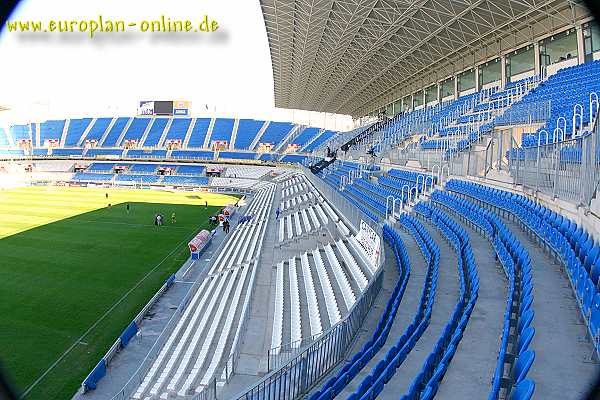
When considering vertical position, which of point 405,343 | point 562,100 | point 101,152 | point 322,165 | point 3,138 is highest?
point 3,138

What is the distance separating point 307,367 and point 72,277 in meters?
12.5

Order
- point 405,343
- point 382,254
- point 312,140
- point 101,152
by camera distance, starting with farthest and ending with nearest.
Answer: point 101,152
point 312,140
point 382,254
point 405,343

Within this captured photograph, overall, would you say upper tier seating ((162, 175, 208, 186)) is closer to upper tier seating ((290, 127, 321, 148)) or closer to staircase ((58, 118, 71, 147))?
upper tier seating ((290, 127, 321, 148))

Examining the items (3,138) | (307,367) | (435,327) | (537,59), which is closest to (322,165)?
(537,59)

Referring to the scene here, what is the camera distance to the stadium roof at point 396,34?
2048cm

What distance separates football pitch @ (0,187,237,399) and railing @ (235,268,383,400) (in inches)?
89.1

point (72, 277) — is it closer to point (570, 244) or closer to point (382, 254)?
point (382, 254)

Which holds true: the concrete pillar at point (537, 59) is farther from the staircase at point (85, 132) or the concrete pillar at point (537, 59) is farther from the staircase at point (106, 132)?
the staircase at point (85, 132)

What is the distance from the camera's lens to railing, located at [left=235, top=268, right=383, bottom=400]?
479cm

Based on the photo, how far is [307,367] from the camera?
5.07m

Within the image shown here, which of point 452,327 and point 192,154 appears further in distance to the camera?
point 192,154

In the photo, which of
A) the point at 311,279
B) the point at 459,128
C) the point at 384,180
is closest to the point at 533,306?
the point at 311,279

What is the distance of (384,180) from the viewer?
20234 mm

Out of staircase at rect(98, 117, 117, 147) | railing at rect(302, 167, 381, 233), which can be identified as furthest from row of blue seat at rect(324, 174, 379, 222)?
staircase at rect(98, 117, 117, 147)
